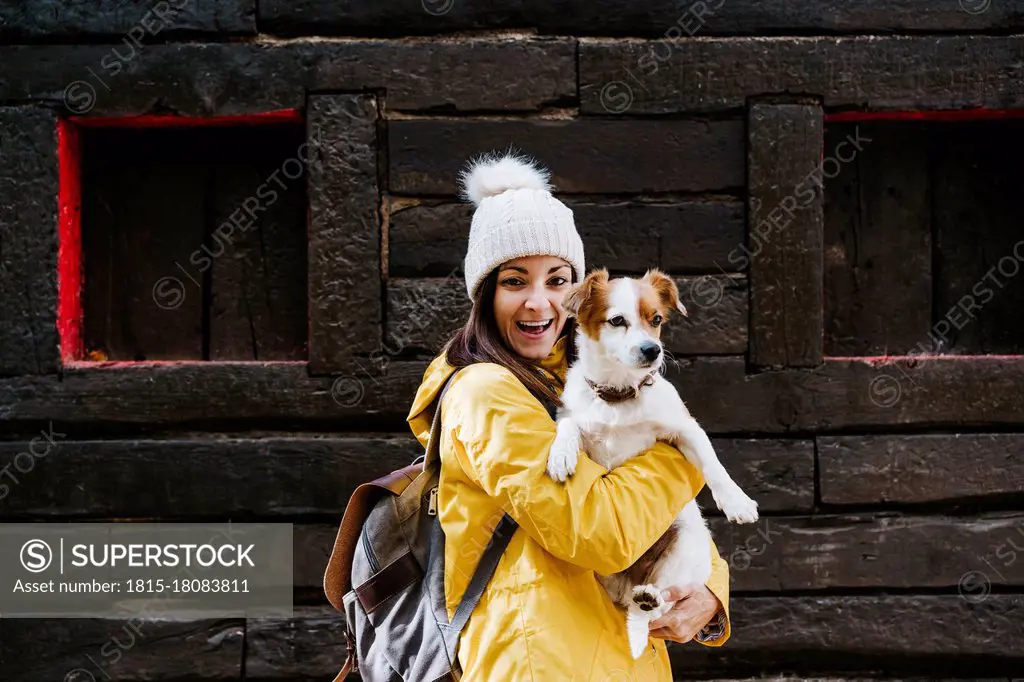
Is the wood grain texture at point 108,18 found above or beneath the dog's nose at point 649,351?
above

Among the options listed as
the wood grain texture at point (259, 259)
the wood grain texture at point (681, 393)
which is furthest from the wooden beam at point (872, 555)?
the wood grain texture at point (259, 259)

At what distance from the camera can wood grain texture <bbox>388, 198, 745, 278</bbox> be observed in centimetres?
353

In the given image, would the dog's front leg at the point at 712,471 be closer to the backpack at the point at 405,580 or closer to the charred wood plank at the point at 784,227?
the backpack at the point at 405,580

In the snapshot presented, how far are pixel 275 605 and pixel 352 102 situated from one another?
2062 millimetres

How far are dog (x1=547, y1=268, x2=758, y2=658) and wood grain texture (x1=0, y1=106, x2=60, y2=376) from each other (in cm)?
243

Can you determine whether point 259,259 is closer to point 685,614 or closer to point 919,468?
point 685,614

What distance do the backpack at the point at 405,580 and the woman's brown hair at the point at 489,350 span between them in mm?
109

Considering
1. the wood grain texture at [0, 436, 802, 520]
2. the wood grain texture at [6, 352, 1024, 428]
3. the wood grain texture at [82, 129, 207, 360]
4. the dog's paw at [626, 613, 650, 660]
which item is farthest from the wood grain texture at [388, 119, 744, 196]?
the dog's paw at [626, 613, 650, 660]

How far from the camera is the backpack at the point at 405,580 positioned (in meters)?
1.84

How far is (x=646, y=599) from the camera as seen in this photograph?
194cm

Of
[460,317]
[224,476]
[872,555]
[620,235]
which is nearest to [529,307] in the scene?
[460,317]

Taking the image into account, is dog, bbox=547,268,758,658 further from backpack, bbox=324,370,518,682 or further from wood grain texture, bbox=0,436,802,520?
wood grain texture, bbox=0,436,802,520

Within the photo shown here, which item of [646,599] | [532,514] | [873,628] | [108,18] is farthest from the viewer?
[108,18]

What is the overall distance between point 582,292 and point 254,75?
211 cm
